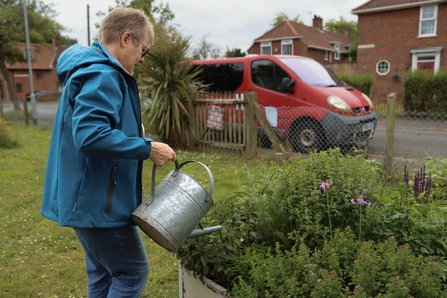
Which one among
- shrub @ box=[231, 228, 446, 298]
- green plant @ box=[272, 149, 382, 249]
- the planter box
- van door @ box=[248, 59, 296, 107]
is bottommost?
the planter box

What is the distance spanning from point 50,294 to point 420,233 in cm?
268

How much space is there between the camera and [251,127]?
7.42 metres

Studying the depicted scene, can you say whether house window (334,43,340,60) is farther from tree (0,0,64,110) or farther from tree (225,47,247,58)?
tree (0,0,64,110)

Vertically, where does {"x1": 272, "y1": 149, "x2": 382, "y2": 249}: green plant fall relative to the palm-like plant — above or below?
below

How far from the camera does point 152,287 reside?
3.14 meters

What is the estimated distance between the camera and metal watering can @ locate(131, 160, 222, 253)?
196cm

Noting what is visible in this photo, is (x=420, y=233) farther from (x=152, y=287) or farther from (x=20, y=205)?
(x=20, y=205)

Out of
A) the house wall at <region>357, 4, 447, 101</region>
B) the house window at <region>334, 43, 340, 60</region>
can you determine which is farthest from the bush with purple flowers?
the house window at <region>334, 43, 340, 60</region>

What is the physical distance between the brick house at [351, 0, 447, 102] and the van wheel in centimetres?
1615

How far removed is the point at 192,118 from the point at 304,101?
7.70 ft

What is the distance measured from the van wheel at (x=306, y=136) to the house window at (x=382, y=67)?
65.3ft

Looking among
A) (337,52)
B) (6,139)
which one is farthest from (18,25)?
(337,52)

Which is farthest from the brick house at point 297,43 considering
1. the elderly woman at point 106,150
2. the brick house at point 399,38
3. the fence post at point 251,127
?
the elderly woman at point 106,150

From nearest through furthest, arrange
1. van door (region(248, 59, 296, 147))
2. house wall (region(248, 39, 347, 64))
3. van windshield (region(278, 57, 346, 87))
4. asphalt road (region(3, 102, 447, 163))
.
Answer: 1. asphalt road (region(3, 102, 447, 163))
2. van door (region(248, 59, 296, 147))
3. van windshield (region(278, 57, 346, 87))
4. house wall (region(248, 39, 347, 64))
